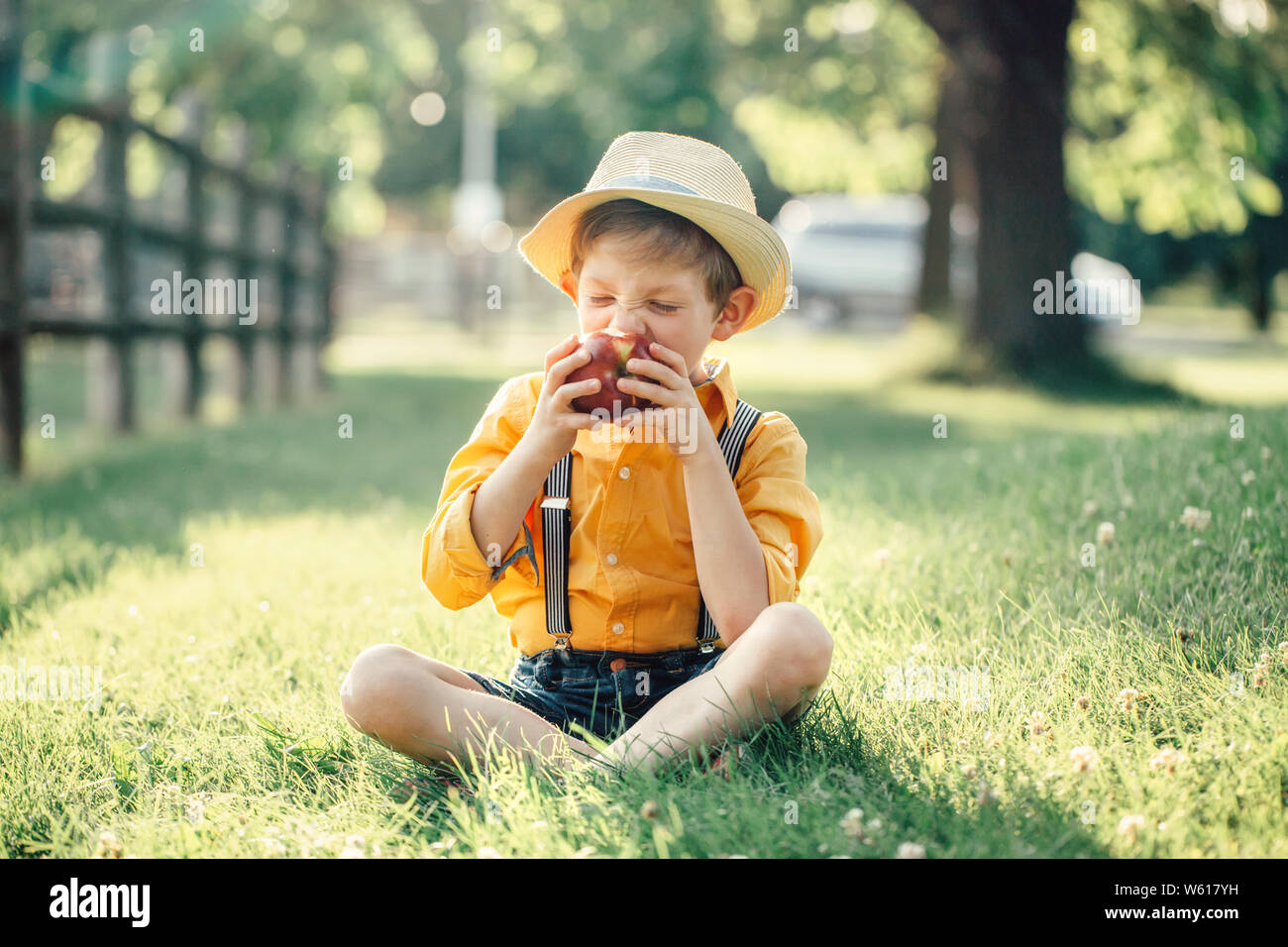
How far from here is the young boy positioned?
244cm

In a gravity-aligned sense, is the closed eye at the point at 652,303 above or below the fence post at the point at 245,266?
below

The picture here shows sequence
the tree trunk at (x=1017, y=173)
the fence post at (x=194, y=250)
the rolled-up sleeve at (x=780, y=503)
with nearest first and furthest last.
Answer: the rolled-up sleeve at (x=780, y=503) → the fence post at (x=194, y=250) → the tree trunk at (x=1017, y=173)

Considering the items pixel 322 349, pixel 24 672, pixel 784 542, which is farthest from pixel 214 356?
pixel 784 542

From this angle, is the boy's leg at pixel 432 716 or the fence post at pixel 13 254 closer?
the boy's leg at pixel 432 716

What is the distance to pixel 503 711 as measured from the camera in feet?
8.37

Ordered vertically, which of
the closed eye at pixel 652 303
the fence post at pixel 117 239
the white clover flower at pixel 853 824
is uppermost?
the fence post at pixel 117 239

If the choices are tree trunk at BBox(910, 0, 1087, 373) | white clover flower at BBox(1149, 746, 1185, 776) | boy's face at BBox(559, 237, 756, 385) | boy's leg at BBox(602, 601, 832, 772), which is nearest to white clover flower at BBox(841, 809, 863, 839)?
boy's leg at BBox(602, 601, 832, 772)

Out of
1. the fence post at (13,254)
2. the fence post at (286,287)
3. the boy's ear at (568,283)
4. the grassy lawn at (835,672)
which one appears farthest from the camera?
the fence post at (286,287)

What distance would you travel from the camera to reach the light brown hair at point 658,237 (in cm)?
257

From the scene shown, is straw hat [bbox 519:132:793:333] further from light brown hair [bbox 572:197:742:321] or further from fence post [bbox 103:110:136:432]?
fence post [bbox 103:110:136:432]

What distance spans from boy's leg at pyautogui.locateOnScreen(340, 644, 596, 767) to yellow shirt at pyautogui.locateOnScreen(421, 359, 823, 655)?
198mm

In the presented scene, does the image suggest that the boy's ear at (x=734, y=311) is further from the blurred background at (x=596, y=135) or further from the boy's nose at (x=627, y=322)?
the blurred background at (x=596, y=135)

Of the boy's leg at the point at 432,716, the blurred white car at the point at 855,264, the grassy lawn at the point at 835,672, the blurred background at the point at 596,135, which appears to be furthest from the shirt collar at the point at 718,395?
the blurred white car at the point at 855,264
